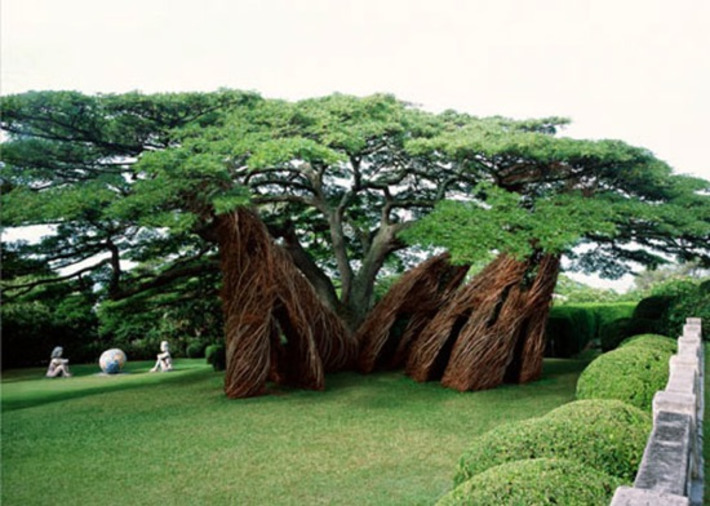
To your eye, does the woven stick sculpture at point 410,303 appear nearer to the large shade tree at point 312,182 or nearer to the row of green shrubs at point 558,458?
the large shade tree at point 312,182

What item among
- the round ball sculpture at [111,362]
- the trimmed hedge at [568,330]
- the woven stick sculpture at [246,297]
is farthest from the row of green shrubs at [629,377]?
the round ball sculpture at [111,362]

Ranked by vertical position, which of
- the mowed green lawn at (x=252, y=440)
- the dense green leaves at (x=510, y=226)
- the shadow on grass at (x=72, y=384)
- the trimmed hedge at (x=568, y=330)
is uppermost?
the dense green leaves at (x=510, y=226)

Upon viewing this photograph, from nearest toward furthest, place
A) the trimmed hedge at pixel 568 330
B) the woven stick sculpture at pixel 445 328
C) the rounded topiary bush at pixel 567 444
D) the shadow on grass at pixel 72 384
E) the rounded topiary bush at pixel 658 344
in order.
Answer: the rounded topiary bush at pixel 567 444, the rounded topiary bush at pixel 658 344, the woven stick sculpture at pixel 445 328, the shadow on grass at pixel 72 384, the trimmed hedge at pixel 568 330

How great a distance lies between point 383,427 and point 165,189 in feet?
16.6

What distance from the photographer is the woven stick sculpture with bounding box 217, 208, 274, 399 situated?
10.9 m

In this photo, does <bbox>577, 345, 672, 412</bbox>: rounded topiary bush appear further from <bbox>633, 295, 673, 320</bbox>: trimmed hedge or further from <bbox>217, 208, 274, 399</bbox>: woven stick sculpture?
<bbox>633, 295, 673, 320</bbox>: trimmed hedge

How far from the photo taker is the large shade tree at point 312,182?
994 cm

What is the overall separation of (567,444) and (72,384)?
13775 millimetres

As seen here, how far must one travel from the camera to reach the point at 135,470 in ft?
22.9

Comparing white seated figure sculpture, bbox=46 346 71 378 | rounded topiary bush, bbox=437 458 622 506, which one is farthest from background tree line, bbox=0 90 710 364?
rounded topiary bush, bbox=437 458 622 506

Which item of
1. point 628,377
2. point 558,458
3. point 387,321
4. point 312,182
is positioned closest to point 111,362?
point 312,182

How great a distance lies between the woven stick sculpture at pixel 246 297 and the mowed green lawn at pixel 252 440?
46 cm

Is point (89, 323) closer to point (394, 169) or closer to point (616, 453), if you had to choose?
point (394, 169)

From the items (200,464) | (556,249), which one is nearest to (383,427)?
(200,464)
